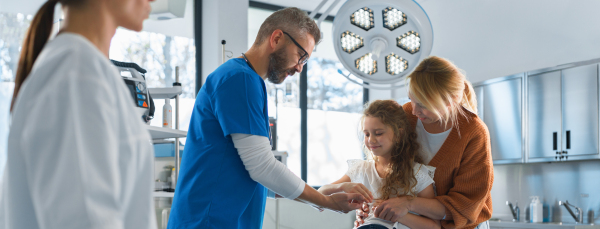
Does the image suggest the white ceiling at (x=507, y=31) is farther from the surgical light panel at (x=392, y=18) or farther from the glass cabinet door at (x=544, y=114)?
the surgical light panel at (x=392, y=18)

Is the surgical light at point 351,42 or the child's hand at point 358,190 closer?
the child's hand at point 358,190

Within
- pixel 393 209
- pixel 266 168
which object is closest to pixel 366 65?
pixel 393 209

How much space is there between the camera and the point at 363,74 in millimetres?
1897

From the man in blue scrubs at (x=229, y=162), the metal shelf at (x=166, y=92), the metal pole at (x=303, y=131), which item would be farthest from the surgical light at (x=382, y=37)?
the metal pole at (x=303, y=131)

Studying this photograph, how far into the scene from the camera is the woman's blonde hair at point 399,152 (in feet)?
5.43

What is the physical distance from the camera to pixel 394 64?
1869 mm

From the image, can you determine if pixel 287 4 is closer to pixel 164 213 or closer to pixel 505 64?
pixel 505 64

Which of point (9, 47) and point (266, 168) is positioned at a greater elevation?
point (9, 47)

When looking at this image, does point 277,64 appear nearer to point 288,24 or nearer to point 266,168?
point 288,24

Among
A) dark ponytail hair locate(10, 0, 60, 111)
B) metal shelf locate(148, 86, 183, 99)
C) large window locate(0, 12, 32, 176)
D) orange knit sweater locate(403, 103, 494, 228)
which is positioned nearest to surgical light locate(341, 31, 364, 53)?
orange knit sweater locate(403, 103, 494, 228)

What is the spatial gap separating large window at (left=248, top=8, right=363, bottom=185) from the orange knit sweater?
407 centimetres

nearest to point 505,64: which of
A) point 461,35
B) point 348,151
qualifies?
point 461,35

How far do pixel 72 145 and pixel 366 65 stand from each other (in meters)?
1.47

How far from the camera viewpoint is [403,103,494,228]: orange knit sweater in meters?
1.56
